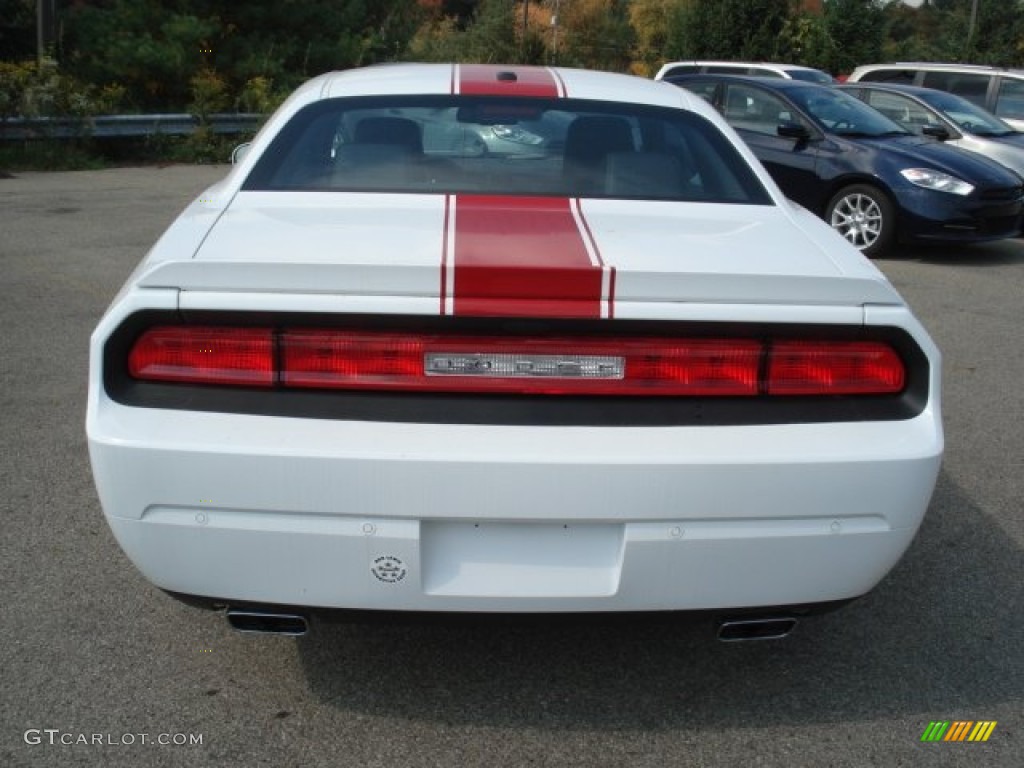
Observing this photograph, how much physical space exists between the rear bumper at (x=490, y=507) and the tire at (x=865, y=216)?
26.4ft

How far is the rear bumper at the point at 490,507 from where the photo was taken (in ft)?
7.95

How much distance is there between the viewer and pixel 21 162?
15.1m

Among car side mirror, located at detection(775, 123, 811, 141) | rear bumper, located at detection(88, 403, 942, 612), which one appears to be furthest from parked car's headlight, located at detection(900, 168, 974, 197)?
rear bumper, located at detection(88, 403, 942, 612)

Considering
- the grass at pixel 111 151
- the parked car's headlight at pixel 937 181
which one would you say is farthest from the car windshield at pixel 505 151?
the grass at pixel 111 151

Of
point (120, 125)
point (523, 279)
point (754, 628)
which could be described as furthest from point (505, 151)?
point (120, 125)

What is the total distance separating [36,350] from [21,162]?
10.1 meters

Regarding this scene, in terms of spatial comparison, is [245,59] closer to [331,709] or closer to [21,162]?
[21,162]

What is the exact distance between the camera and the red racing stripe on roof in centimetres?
379

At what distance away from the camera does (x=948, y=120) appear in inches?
493

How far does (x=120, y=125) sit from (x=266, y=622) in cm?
1522

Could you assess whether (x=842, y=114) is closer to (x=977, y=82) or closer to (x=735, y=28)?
(x=977, y=82)

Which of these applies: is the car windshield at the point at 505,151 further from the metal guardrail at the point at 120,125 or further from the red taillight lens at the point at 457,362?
the metal guardrail at the point at 120,125

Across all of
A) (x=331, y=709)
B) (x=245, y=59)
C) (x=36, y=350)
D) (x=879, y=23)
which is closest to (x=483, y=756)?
(x=331, y=709)

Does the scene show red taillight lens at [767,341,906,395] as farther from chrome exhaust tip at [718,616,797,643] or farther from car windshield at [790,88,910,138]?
car windshield at [790,88,910,138]
